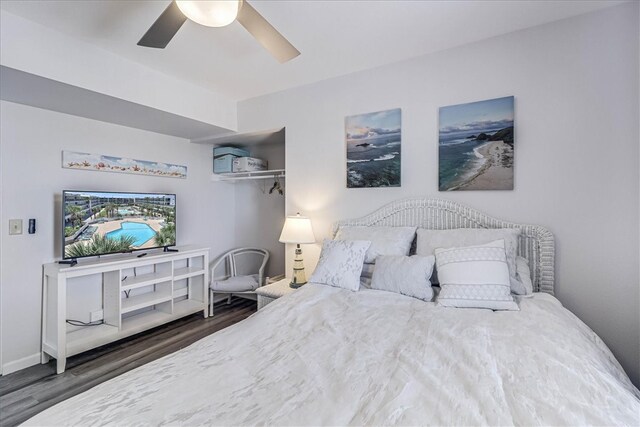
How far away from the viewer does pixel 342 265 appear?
2.12 meters

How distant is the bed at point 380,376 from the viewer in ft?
2.67

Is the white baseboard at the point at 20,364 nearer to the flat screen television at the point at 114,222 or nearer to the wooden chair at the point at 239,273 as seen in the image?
the flat screen television at the point at 114,222

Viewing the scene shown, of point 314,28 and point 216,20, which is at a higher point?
point 314,28

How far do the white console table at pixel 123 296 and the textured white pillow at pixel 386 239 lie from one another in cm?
200

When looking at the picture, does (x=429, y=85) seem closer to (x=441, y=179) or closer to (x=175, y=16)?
(x=441, y=179)

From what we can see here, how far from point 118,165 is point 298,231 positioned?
2.01 meters

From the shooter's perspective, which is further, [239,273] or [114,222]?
[239,273]

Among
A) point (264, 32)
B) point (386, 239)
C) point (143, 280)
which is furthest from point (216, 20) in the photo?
point (143, 280)

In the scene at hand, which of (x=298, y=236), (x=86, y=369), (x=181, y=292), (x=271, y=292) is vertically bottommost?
(x=86, y=369)

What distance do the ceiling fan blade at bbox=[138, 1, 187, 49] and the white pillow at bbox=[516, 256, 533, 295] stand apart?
2374 millimetres

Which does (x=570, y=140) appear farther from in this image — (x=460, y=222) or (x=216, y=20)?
(x=216, y=20)

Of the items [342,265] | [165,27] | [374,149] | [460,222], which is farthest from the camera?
[374,149]

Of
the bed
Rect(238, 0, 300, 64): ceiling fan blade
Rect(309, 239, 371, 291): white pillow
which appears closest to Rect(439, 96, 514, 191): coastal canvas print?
Rect(309, 239, 371, 291): white pillow

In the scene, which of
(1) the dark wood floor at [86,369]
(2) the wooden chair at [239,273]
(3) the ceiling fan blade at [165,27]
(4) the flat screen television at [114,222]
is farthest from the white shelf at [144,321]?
(3) the ceiling fan blade at [165,27]
